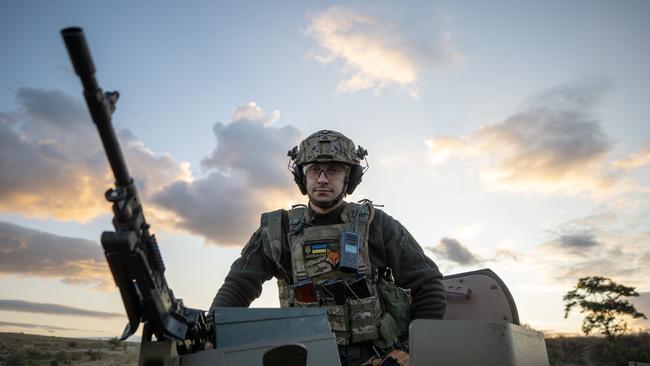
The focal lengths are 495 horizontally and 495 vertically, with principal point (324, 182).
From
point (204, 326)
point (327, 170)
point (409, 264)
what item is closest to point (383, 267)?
point (409, 264)

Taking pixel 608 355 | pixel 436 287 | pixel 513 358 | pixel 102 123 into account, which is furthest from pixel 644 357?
pixel 102 123

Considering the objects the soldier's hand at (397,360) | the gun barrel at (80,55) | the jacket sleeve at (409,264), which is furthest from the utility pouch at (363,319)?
the gun barrel at (80,55)

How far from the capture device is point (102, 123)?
2.85 meters

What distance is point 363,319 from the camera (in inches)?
203

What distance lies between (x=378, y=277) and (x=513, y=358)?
2567 millimetres

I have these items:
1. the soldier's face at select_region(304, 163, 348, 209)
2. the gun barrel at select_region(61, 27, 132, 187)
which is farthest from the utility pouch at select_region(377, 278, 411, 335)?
the gun barrel at select_region(61, 27, 132, 187)

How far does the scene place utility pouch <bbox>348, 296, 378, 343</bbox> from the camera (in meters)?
5.09

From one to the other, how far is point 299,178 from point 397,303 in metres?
1.99

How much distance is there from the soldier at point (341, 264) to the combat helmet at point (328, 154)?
0.01 metres

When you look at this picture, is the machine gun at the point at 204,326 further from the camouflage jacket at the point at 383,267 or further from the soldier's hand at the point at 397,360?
the camouflage jacket at the point at 383,267

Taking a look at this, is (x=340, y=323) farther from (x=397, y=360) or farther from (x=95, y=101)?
(x=95, y=101)

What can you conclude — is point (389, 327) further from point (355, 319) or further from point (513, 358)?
point (513, 358)

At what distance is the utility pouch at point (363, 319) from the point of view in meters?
5.09

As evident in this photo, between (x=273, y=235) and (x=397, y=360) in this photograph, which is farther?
(x=273, y=235)
